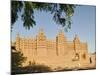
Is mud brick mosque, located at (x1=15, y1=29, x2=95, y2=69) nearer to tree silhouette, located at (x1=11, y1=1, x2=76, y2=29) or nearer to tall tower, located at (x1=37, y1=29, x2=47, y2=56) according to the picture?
tall tower, located at (x1=37, y1=29, x2=47, y2=56)

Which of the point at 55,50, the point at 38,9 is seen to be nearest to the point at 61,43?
the point at 55,50

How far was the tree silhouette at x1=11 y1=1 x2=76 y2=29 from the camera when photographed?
2.68 m

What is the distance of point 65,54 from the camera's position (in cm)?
291

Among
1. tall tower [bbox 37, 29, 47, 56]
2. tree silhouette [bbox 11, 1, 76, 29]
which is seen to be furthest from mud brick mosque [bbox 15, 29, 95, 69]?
tree silhouette [bbox 11, 1, 76, 29]

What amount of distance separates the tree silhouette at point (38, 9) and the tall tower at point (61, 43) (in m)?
0.12

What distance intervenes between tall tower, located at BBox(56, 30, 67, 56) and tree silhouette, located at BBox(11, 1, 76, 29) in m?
0.12

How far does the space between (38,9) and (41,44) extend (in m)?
0.39

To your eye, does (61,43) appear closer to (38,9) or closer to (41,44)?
(41,44)

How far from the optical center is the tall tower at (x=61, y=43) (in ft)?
→ 9.42

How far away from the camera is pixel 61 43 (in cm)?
289

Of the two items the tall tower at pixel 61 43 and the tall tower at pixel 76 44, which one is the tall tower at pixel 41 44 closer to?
the tall tower at pixel 61 43

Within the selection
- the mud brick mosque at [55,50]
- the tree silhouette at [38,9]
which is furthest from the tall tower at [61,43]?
the tree silhouette at [38,9]

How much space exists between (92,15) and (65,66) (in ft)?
2.30
